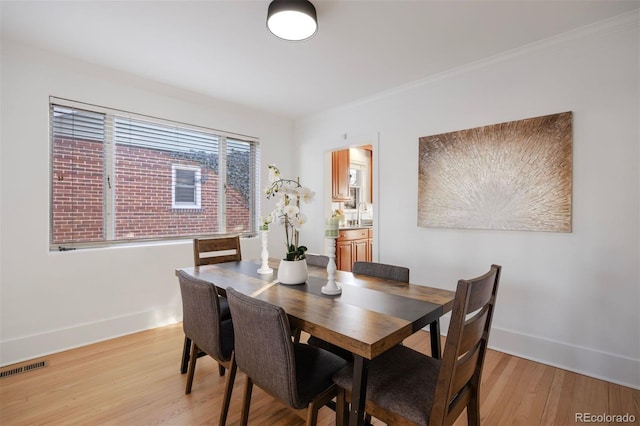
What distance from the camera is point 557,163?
2.32 meters

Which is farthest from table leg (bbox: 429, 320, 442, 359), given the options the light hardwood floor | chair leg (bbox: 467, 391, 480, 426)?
the light hardwood floor

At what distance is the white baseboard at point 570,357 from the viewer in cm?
209

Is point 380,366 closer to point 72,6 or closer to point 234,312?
point 234,312

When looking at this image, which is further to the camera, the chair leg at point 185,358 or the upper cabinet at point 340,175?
the upper cabinet at point 340,175

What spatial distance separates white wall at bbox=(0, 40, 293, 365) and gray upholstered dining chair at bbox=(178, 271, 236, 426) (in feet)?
5.11

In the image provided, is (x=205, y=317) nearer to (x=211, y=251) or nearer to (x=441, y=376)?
(x=211, y=251)

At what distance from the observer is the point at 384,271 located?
81.6 inches

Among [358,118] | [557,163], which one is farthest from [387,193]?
[557,163]

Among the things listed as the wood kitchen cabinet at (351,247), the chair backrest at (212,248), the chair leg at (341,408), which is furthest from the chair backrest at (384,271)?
the wood kitchen cabinet at (351,247)

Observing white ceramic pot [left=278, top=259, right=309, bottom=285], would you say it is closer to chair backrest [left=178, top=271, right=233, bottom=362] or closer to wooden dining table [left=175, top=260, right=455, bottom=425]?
wooden dining table [left=175, top=260, right=455, bottom=425]

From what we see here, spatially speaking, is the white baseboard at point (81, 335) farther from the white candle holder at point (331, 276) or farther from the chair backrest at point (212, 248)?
the white candle holder at point (331, 276)

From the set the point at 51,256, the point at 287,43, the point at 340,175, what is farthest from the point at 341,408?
the point at 340,175

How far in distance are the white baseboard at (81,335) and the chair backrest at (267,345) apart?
7.31ft

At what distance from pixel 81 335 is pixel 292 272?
7.45ft
